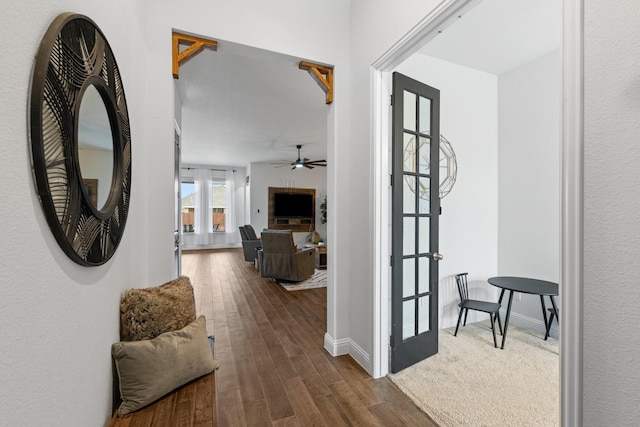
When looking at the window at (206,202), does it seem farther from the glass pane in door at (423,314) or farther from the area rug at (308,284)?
the glass pane in door at (423,314)

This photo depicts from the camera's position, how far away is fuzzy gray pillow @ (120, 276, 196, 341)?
1417mm

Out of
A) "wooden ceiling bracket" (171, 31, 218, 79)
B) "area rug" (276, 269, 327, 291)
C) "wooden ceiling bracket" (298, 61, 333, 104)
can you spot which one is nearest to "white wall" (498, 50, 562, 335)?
"wooden ceiling bracket" (298, 61, 333, 104)

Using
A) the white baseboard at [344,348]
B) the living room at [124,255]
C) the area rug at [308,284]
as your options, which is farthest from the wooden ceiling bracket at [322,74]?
the area rug at [308,284]

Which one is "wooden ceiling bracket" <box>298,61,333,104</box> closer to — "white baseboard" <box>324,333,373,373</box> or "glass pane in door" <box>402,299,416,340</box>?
"glass pane in door" <box>402,299,416,340</box>

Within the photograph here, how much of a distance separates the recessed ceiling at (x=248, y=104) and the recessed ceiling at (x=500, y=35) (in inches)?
58.6

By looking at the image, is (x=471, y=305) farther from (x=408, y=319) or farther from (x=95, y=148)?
(x=95, y=148)

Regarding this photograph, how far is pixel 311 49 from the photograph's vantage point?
7.93ft

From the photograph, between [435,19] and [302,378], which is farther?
[302,378]

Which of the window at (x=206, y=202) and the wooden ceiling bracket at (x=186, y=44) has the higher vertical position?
the wooden ceiling bracket at (x=186, y=44)

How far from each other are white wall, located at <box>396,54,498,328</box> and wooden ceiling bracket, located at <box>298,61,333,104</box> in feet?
3.24

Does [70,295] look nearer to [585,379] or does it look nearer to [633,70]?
[585,379]

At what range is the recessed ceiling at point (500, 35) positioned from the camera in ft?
7.35

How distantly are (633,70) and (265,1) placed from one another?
238 cm

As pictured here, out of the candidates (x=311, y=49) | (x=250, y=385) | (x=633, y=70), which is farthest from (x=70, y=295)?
(x=311, y=49)
